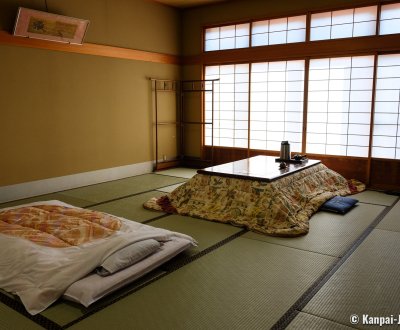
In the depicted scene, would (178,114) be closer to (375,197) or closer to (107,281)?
(375,197)

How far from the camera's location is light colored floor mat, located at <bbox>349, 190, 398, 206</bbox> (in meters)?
4.79

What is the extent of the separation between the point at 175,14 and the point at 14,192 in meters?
4.51

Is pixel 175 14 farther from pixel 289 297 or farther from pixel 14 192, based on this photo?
pixel 289 297

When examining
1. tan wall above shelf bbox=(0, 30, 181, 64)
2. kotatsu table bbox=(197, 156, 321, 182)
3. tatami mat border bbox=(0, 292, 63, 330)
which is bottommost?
tatami mat border bbox=(0, 292, 63, 330)

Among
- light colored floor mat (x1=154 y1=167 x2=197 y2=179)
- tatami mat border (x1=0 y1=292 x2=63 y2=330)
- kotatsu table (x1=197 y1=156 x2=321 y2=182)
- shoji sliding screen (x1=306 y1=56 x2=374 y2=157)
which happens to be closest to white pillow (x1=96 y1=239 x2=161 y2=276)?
tatami mat border (x1=0 y1=292 x2=63 y2=330)

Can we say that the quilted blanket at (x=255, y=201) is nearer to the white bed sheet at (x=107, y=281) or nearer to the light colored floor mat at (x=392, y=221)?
the light colored floor mat at (x=392, y=221)

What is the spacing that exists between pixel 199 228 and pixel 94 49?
353 centimetres

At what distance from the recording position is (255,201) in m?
4.00

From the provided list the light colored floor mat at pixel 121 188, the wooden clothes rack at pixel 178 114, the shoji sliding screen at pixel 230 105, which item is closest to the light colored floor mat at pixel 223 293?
the light colored floor mat at pixel 121 188

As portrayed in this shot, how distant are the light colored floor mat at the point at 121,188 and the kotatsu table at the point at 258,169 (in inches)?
52.1

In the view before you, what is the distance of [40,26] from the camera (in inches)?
190

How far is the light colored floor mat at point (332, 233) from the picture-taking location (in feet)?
10.9

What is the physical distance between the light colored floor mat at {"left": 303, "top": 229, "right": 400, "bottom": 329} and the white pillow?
117 centimetres

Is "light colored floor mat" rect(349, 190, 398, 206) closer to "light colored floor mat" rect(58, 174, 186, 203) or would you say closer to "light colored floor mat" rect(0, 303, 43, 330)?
"light colored floor mat" rect(58, 174, 186, 203)
